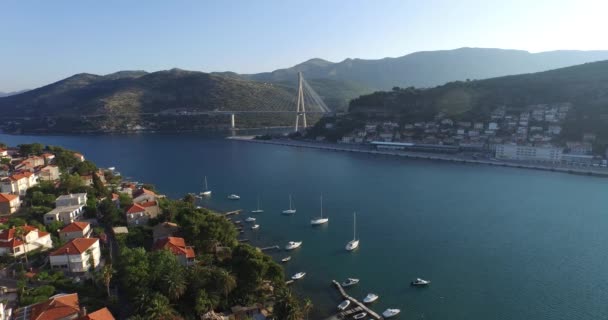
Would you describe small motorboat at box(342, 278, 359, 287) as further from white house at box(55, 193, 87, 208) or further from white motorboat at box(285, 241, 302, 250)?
white house at box(55, 193, 87, 208)

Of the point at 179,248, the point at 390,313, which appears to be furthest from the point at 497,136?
the point at 179,248

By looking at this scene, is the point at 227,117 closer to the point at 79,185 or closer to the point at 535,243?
the point at 79,185

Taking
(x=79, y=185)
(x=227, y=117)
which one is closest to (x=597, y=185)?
(x=79, y=185)

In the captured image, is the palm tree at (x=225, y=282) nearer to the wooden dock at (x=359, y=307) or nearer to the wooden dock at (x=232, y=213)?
the wooden dock at (x=359, y=307)

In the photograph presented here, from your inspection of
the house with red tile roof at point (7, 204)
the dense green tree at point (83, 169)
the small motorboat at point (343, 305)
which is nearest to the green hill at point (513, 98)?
the small motorboat at point (343, 305)

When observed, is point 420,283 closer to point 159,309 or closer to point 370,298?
point 370,298

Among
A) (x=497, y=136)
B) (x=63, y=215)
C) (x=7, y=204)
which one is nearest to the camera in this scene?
(x=63, y=215)
